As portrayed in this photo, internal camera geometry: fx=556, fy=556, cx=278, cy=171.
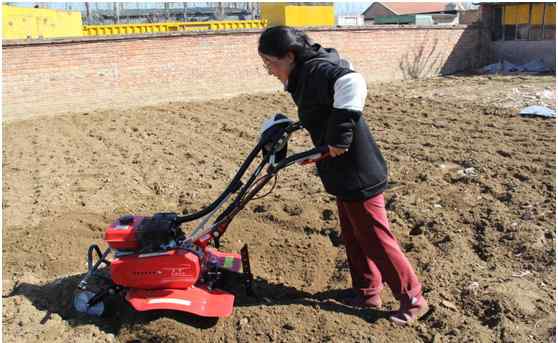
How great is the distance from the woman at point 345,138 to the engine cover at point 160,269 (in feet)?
3.25

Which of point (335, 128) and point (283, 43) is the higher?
point (283, 43)

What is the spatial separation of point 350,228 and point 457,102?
30.1 ft

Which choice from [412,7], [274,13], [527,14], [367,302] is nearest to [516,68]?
[527,14]

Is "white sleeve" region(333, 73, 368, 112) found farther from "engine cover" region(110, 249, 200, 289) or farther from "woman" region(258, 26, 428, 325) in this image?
"engine cover" region(110, 249, 200, 289)

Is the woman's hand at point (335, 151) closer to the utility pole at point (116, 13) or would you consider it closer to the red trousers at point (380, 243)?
the red trousers at point (380, 243)

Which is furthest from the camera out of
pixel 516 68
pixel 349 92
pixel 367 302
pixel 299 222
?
pixel 516 68

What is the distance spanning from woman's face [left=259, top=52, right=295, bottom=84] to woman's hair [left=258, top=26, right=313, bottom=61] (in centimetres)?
2

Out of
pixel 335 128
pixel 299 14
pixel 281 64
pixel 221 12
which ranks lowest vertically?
pixel 335 128

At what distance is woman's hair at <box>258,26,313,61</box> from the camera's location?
3.02 m

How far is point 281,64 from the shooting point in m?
3.12

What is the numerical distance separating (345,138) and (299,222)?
2.17m

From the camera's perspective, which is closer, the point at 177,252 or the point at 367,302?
the point at 177,252

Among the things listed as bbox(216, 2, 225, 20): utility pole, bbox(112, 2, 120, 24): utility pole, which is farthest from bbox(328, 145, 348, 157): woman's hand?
bbox(112, 2, 120, 24): utility pole

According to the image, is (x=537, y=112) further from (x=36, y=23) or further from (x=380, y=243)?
(x=36, y=23)
